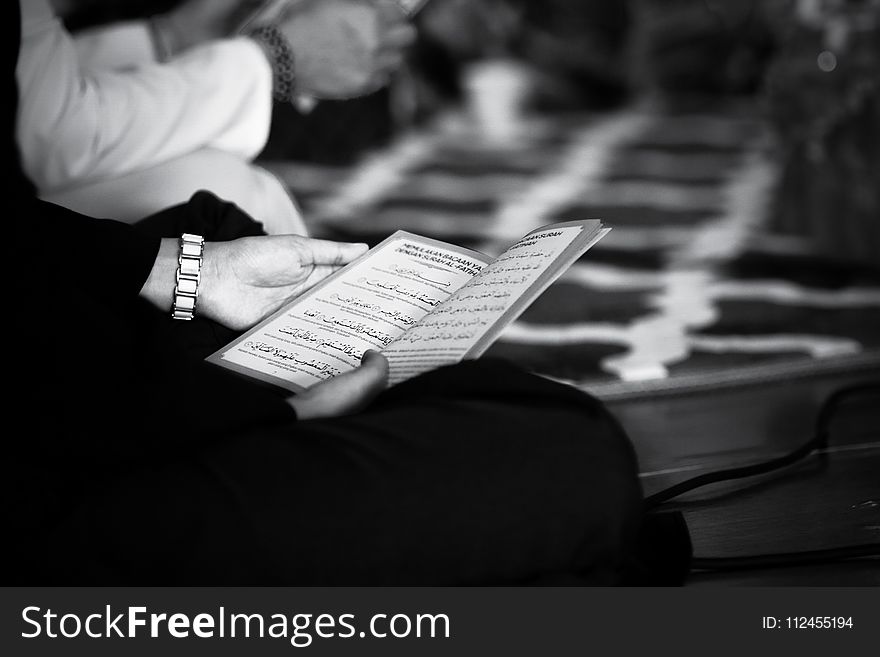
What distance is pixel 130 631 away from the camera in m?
0.64

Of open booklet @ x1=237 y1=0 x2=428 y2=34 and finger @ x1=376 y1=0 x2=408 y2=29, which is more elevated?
open booklet @ x1=237 y1=0 x2=428 y2=34

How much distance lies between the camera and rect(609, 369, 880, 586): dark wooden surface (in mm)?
902

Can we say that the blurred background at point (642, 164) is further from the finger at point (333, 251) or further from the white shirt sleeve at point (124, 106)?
the finger at point (333, 251)

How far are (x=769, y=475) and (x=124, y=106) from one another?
815 millimetres

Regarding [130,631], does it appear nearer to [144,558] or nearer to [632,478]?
[144,558]

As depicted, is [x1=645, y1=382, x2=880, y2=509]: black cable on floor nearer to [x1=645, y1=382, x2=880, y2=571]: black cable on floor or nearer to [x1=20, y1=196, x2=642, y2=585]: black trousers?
[x1=645, y1=382, x2=880, y2=571]: black cable on floor

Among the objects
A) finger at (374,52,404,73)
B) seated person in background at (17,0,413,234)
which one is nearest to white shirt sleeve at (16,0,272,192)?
seated person in background at (17,0,413,234)

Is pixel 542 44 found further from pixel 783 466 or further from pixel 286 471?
pixel 286 471

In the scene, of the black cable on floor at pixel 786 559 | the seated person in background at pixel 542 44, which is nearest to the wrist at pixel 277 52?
the black cable on floor at pixel 786 559

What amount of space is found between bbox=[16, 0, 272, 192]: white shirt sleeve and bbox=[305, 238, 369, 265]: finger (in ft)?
1.04

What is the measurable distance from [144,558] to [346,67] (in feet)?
2.30

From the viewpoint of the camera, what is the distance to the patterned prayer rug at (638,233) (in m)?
1.48

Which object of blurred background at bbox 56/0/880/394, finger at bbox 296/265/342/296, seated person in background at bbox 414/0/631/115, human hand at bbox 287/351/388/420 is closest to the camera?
human hand at bbox 287/351/388/420

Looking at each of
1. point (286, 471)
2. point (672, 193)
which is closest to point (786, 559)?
point (286, 471)
